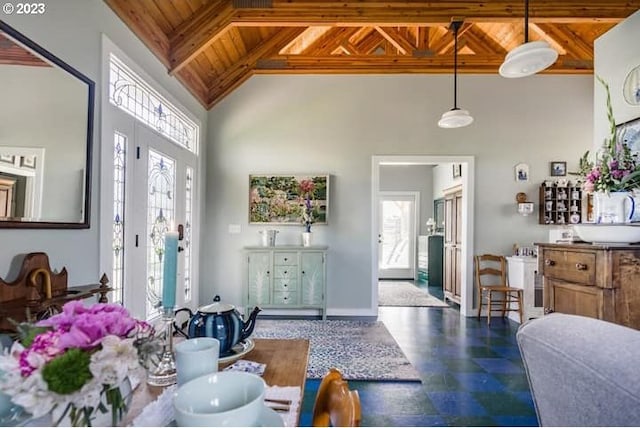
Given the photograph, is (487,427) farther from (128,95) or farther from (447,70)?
(447,70)

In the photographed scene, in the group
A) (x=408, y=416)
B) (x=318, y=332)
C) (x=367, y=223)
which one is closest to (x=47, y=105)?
(x=408, y=416)

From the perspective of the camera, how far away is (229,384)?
73cm

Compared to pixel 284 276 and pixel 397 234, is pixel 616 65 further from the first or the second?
pixel 397 234

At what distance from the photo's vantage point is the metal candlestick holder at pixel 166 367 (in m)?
1.03

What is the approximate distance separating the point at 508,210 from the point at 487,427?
3.60 metres

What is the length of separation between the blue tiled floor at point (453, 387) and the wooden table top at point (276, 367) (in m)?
0.97

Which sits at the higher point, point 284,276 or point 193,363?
point 193,363

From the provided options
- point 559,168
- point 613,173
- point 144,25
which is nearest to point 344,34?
point 144,25

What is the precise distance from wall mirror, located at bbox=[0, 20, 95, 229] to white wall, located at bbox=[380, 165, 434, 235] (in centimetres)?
735

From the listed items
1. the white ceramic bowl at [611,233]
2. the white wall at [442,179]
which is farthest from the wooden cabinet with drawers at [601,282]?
the white wall at [442,179]

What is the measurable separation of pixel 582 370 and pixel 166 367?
109 centimetres

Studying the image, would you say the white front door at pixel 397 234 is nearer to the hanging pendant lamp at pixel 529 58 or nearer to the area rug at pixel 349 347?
the area rug at pixel 349 347

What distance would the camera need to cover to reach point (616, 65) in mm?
2584

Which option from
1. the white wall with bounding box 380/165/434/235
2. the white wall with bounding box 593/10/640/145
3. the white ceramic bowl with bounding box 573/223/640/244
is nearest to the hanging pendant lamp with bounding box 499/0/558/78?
the white wall with bounding box 593/10/640/145
